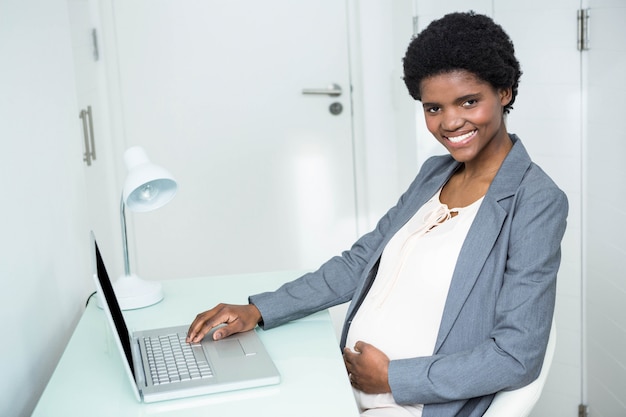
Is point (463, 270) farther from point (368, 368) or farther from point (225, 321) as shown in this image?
point (225, 321)

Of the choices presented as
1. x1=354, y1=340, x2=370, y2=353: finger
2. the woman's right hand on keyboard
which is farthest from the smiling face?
the woman's right hand on keyboard

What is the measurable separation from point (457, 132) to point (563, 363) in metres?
1.44

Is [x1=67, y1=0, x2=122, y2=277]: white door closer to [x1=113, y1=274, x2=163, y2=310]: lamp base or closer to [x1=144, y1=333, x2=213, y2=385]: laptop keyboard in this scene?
[x1=113, y1=274, x2=163, y2=310]: lamp base

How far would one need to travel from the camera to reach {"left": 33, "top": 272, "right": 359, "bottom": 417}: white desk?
1.40m

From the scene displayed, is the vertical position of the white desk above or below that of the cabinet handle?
below

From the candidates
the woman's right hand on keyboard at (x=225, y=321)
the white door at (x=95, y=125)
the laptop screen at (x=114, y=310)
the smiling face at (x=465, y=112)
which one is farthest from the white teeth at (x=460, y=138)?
the white door at (x=95, y=125)

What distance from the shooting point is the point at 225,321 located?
1.72 m

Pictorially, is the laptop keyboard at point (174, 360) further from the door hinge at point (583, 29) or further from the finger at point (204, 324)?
the door hinge at point (583, 29)

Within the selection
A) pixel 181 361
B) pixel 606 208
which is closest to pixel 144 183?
pixel 181 361

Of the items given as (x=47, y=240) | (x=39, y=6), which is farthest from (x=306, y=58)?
(x=47, y=240)

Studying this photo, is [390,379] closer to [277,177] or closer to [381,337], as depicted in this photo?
[381,337]

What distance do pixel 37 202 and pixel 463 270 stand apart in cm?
100

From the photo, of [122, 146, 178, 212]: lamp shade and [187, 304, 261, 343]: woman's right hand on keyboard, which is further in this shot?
[122, 146, 178, 212]: lamp shade

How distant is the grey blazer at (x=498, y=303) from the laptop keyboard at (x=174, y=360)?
374 mm
